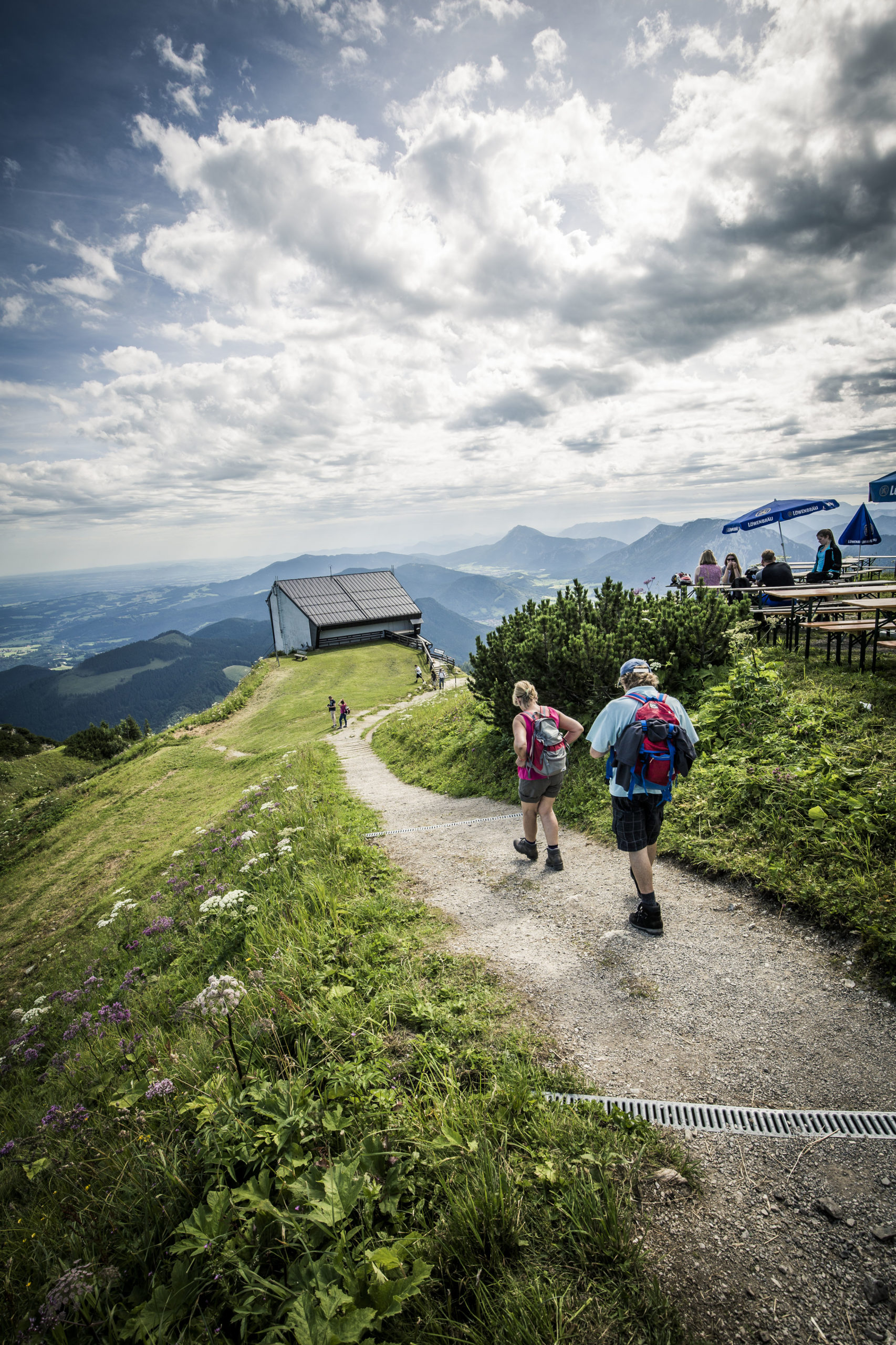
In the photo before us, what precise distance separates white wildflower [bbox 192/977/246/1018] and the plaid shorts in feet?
12.2

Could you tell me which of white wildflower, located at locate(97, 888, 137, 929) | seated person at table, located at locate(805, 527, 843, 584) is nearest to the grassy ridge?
seated person at table, located at locate(805, 527, 843, 584)

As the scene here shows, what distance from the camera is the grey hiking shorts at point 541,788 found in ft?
23.4

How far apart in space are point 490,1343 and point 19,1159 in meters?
4.14

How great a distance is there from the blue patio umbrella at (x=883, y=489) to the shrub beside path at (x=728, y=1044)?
65.2ft

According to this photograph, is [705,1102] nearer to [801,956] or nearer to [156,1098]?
[801,956]

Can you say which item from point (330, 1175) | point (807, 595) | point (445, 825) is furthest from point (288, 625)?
point (330, 1175)

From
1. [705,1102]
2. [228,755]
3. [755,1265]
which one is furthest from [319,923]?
[228,755]

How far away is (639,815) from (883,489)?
2114 cm

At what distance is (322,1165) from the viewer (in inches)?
124

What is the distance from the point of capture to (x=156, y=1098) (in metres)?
4.05

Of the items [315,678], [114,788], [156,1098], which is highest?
[156,1098]

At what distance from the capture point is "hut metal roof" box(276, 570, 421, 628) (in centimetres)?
5138

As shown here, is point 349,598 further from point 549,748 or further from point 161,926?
point 549,748

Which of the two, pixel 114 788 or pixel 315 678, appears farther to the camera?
pixel 315 678
